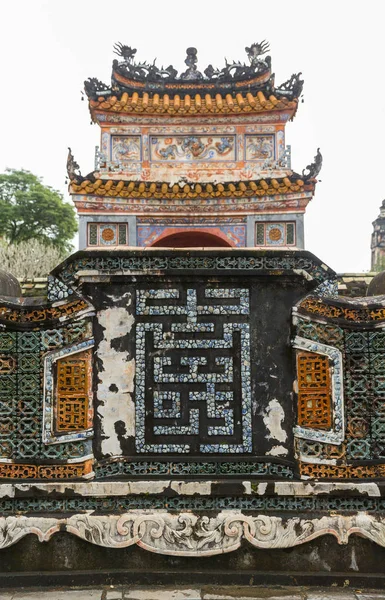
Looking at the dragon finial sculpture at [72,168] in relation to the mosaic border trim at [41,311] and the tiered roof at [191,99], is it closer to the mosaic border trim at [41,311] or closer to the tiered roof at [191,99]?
the tiered roof at [191,99]

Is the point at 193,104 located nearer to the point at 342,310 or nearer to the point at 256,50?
the point at 256,50

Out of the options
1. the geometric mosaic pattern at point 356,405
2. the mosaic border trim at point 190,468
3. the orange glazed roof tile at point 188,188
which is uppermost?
the orange glazed roof tile at point 188,188

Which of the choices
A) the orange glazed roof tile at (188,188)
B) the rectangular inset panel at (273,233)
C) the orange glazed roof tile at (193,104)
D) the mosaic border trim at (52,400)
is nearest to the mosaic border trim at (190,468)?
the mosaic border trim at (52,400)

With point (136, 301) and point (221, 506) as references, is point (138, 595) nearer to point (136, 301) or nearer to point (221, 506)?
point (221, 506)

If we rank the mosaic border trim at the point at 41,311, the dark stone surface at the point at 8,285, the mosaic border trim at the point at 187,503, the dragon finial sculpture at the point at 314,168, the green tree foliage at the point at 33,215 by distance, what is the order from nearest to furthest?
the mosaic border trim at the point at 187,503
the mosaic border trim at the point at 41,311
the dark stone surface at the point at 8,285
the dragon finial sculpture at the point at 314,168
the green tree foliage at the point at 33,215

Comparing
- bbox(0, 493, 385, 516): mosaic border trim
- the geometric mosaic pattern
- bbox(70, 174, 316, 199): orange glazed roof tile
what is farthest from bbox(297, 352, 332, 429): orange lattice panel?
Answer: bbox(70, 174, 316, 199): orange glazed roof tile

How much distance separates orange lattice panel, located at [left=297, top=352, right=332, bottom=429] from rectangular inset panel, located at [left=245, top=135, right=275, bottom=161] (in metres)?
12.0

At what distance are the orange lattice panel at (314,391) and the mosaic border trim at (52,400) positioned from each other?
175cm

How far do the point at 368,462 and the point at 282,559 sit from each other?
1.03 meters

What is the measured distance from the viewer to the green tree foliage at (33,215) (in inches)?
1347

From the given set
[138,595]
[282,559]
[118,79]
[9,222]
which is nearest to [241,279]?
[282,559]

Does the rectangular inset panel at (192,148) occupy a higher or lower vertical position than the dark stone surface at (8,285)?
higher

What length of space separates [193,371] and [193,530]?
124 cm

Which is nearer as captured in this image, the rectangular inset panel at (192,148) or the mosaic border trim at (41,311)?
the mosaic border trim at (41,311)
